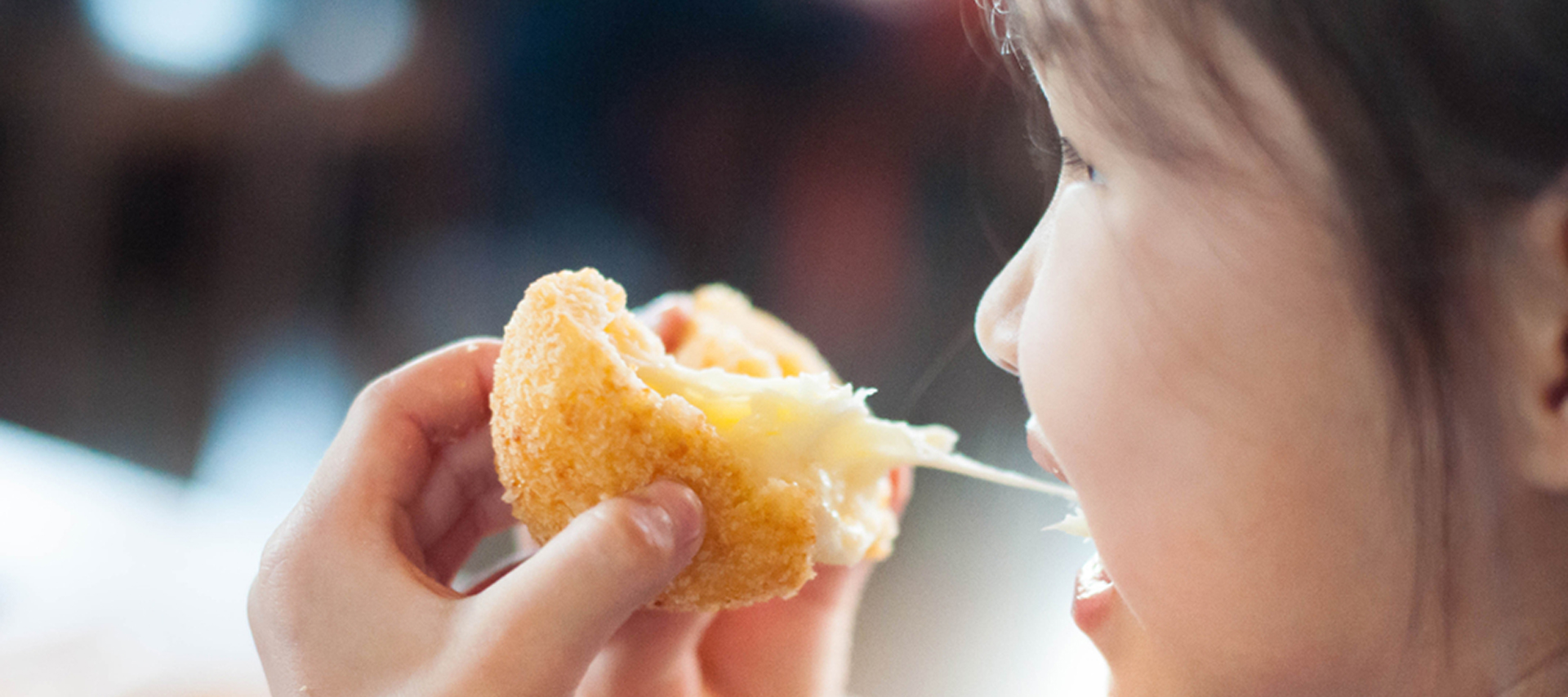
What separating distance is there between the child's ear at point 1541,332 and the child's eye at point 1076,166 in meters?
0.21

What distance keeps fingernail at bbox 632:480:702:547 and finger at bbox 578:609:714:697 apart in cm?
31

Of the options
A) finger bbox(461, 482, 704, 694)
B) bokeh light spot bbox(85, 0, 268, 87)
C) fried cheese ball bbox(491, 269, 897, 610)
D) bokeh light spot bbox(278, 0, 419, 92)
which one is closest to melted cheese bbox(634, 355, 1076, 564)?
fried cheese ball bbox(491, 269, 897, 610)

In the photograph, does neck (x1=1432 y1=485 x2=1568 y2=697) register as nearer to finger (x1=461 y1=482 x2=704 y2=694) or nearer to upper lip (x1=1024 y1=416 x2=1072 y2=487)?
upper lip (x1=1024 y1=416 x2=1072 y2=487)

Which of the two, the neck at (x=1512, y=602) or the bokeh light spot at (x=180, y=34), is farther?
the bokeh light spot at (x=180, y=34)

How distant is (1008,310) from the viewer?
25.6 inches

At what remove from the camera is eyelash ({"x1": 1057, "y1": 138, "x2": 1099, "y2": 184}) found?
1.97 ft

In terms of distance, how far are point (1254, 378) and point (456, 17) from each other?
160 centimetres

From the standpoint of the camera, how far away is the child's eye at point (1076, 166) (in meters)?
0.60

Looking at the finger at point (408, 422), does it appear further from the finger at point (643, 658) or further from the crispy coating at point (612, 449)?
the finger at point (643, 658)

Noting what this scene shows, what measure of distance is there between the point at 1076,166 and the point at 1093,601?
31cm

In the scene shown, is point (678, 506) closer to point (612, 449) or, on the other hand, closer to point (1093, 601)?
point (612, 449)

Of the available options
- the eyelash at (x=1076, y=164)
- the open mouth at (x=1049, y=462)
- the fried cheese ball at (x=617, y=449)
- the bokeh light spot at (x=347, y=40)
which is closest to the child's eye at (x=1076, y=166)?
the eyelash at (x=1076, y=164)

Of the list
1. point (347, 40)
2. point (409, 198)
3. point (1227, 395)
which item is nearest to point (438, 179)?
point (409, 198)

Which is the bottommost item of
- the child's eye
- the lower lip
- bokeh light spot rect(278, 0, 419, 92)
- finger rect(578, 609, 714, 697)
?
finger rect(578, 609, 714, 697)
